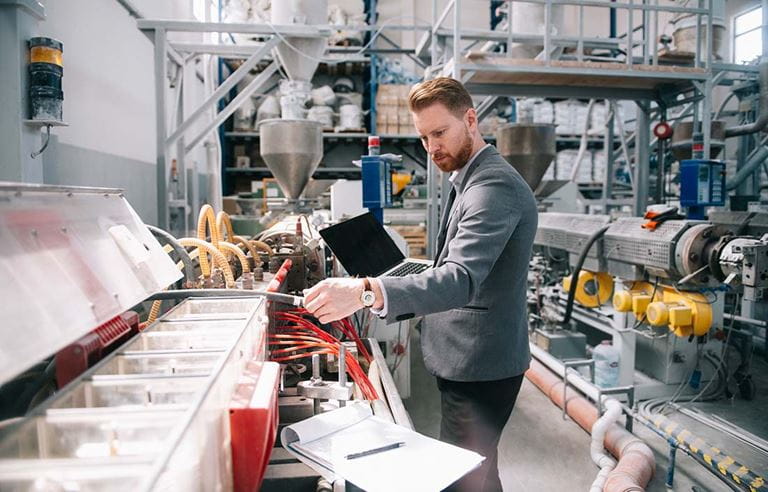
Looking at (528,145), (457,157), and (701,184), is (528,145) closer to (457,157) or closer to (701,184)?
(701,184)

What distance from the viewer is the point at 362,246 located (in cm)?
154

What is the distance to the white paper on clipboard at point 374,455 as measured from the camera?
2.58ft

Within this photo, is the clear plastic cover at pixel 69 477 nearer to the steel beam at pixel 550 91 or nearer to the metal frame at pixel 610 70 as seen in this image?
the metal frame at pixel 610 70

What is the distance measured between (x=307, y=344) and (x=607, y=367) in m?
2.18

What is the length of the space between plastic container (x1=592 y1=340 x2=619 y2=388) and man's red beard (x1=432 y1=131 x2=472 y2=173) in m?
2.05

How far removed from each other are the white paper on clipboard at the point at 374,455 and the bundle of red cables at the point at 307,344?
23 cm

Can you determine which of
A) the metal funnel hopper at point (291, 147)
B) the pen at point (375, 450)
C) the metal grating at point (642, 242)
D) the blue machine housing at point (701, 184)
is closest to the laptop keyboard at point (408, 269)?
the pen at point (375, 450)

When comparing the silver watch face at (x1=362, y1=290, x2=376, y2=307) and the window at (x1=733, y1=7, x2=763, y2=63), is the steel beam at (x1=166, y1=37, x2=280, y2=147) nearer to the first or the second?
the silver watch face at (x1=362, y1=290, x2=376, y2=307)

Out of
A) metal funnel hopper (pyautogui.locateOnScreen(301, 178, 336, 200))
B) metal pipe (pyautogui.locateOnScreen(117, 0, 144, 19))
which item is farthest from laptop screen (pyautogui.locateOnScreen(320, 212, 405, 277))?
metal funnel hopper (pyautogui.locateOnScreen(301, 178, 336, 200))

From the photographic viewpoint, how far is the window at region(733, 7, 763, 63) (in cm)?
655

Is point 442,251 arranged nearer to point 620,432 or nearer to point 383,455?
point 383,455

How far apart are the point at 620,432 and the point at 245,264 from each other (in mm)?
1834

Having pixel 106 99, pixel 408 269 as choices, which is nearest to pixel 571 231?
pixel 408 269

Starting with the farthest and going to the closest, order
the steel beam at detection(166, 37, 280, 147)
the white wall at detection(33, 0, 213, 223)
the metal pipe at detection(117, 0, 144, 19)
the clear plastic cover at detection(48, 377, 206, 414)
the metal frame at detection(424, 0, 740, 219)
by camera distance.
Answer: the metal pipe at detection(117, 0, 144, 19), the metal frame at detection(424, 0, 740, 219), the steel beam at detection(166, 37, 280, 147), the white wall at detection(33, 0, 213, 223), the clear plastic cover at detection(48, 377, 206, 414)
